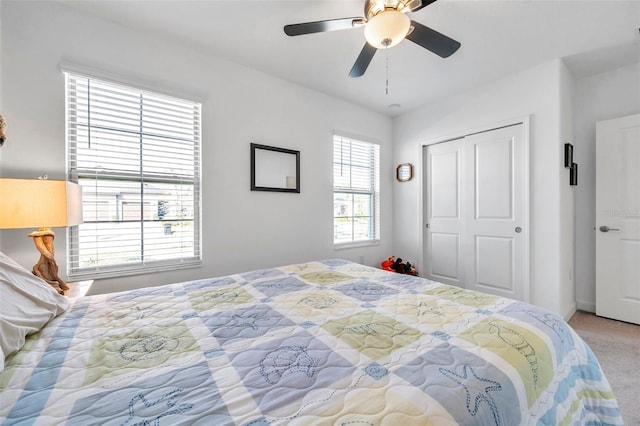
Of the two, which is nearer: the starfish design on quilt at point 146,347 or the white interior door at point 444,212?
the starfish design on quilt at point 146,347

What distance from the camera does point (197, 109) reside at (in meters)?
2.46

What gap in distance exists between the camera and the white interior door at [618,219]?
2.61 m

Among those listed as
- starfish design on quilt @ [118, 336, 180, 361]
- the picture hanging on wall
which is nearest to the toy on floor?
the picture hanging on wall

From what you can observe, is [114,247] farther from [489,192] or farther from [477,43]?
[489,192]

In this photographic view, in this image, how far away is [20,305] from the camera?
103 centimetres

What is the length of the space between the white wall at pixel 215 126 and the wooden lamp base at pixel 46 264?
0.29m

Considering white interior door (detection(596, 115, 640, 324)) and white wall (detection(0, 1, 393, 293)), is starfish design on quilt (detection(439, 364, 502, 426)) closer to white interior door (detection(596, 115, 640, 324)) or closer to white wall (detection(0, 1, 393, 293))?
white wall (detection(0, 1, 393, 293))

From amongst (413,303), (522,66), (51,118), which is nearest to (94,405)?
(413,303)

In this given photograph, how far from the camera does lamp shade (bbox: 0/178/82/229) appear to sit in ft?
4.70

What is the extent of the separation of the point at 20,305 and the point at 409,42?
2.95 m

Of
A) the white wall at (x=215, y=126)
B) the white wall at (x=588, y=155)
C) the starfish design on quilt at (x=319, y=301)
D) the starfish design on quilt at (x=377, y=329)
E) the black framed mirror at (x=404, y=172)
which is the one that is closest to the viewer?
the starfish design on quilt at (x=377, y=329)

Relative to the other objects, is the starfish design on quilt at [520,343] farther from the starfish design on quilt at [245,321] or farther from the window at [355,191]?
the window at [355,191]

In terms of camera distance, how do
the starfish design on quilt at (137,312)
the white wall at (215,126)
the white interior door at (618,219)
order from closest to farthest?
1. the starfish design on quilt at (137,312)
2. the white wall at (215,126)
3. the white interior door at (618,219)

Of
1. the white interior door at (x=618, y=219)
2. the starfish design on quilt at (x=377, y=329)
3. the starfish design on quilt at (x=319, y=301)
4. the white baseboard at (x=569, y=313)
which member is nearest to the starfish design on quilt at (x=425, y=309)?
the starfish design on quilt at (x=377, y=329)
